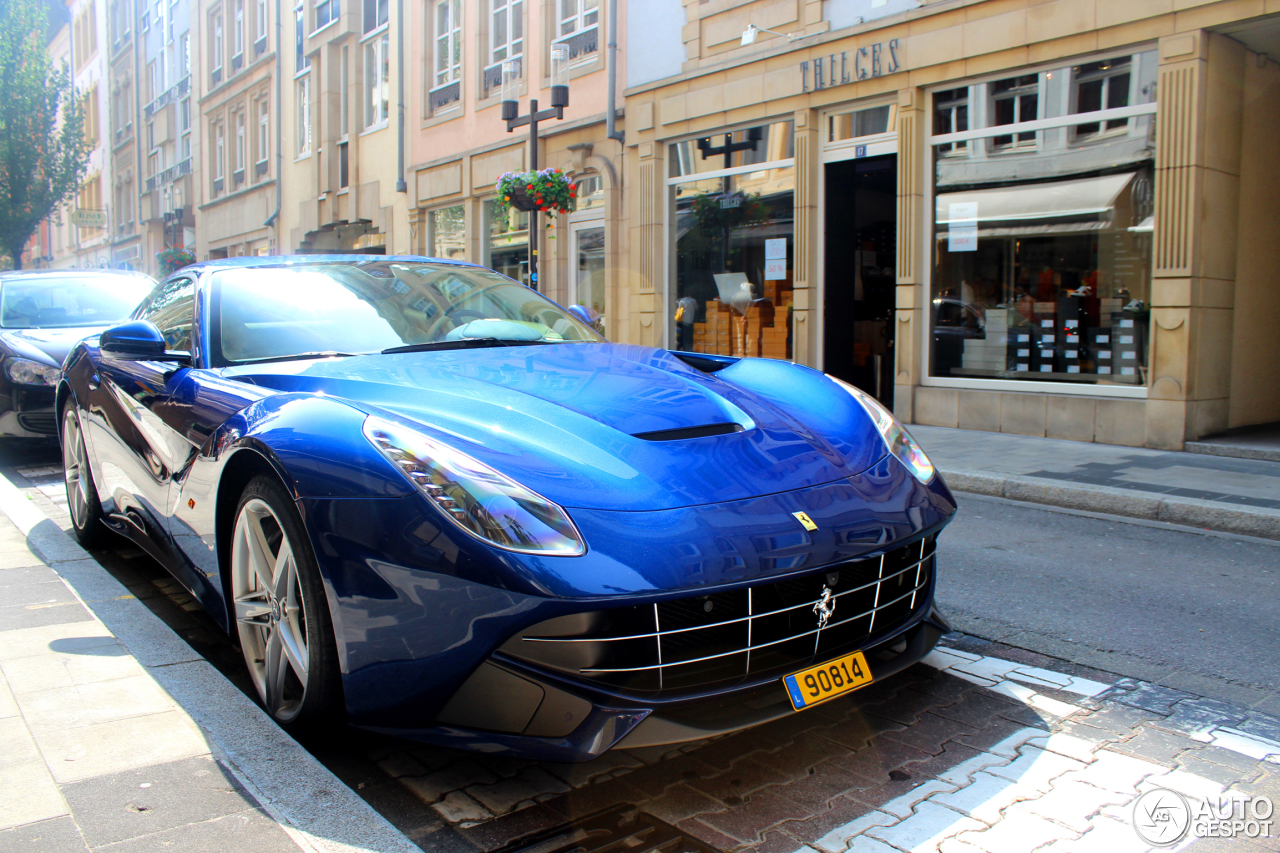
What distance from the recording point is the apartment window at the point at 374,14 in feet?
75.3

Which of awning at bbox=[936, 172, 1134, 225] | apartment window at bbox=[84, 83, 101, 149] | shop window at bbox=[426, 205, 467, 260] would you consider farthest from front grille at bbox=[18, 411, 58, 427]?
apartment window at bbox=[84, 83, 101, 149]

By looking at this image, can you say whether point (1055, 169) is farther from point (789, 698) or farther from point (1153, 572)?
point (789, 698)

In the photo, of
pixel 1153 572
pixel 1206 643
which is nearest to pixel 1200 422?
pixel 1153 572

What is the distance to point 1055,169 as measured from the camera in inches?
394

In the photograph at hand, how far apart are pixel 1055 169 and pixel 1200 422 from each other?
2826 millimetres

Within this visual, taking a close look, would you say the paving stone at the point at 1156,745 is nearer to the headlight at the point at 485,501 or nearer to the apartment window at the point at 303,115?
the headlight at the point at 485,501

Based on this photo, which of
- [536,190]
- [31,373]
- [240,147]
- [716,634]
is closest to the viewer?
[716,634]

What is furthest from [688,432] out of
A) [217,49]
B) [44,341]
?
[217,49]

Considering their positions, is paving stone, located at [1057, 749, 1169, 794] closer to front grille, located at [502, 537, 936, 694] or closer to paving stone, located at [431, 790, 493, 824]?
front grille, located at [502, 537, 936, 694]

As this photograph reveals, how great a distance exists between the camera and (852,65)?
1165 centimetres

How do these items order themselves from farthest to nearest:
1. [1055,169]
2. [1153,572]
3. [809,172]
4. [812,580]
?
[809,172] → [1055,169] → [1153,572] → [812,580]

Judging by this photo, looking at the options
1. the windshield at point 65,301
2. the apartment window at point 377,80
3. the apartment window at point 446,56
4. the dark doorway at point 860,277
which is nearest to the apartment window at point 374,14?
the apartment window at point 377,80

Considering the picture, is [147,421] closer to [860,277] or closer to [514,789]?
[514,789]

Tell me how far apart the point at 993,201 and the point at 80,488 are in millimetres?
8962
